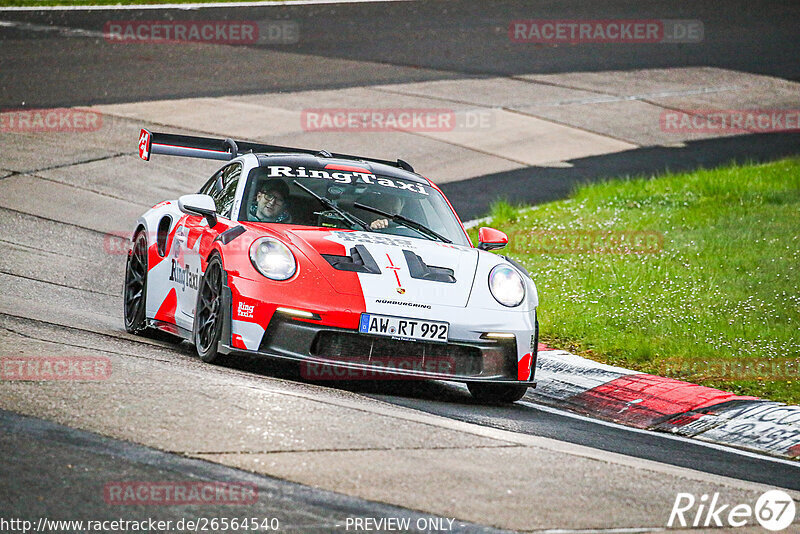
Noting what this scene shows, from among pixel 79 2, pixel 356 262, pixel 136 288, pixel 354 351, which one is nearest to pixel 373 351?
pixel 354 351

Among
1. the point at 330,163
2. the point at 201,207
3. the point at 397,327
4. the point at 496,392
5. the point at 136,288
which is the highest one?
the point at 330,163

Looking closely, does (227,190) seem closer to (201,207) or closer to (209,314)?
(201,207)

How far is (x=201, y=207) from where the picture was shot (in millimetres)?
8445

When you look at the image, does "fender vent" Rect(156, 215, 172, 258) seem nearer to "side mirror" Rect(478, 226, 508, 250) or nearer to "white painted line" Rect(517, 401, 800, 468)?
"side mirror" Rect(478, 226, 508, 250)

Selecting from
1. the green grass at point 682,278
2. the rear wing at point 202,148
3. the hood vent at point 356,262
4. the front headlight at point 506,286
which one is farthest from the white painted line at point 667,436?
the rear wing at point 202,148

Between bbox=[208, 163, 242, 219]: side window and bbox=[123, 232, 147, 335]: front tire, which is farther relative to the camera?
bbox=[123, 232, 147, 335]: front tire

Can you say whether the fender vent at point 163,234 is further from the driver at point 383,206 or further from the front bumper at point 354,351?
the front bumper at point 354,351

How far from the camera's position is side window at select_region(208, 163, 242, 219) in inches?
350

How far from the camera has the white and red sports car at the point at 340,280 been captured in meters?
7.41

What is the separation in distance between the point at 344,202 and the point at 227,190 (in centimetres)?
98

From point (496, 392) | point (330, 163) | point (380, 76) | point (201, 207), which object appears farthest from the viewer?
point (380, 76)

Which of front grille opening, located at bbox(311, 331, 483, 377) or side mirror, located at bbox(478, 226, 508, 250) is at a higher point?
side mirror, located at bbox(478, 226, 508, 250)

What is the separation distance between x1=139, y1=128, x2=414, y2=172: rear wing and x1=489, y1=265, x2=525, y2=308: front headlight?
177cm

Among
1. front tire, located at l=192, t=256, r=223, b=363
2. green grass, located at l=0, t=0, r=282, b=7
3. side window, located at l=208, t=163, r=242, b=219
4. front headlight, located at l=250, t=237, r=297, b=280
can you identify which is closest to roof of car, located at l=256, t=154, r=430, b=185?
side window, located at l=208, t=163, r=242, b=219
